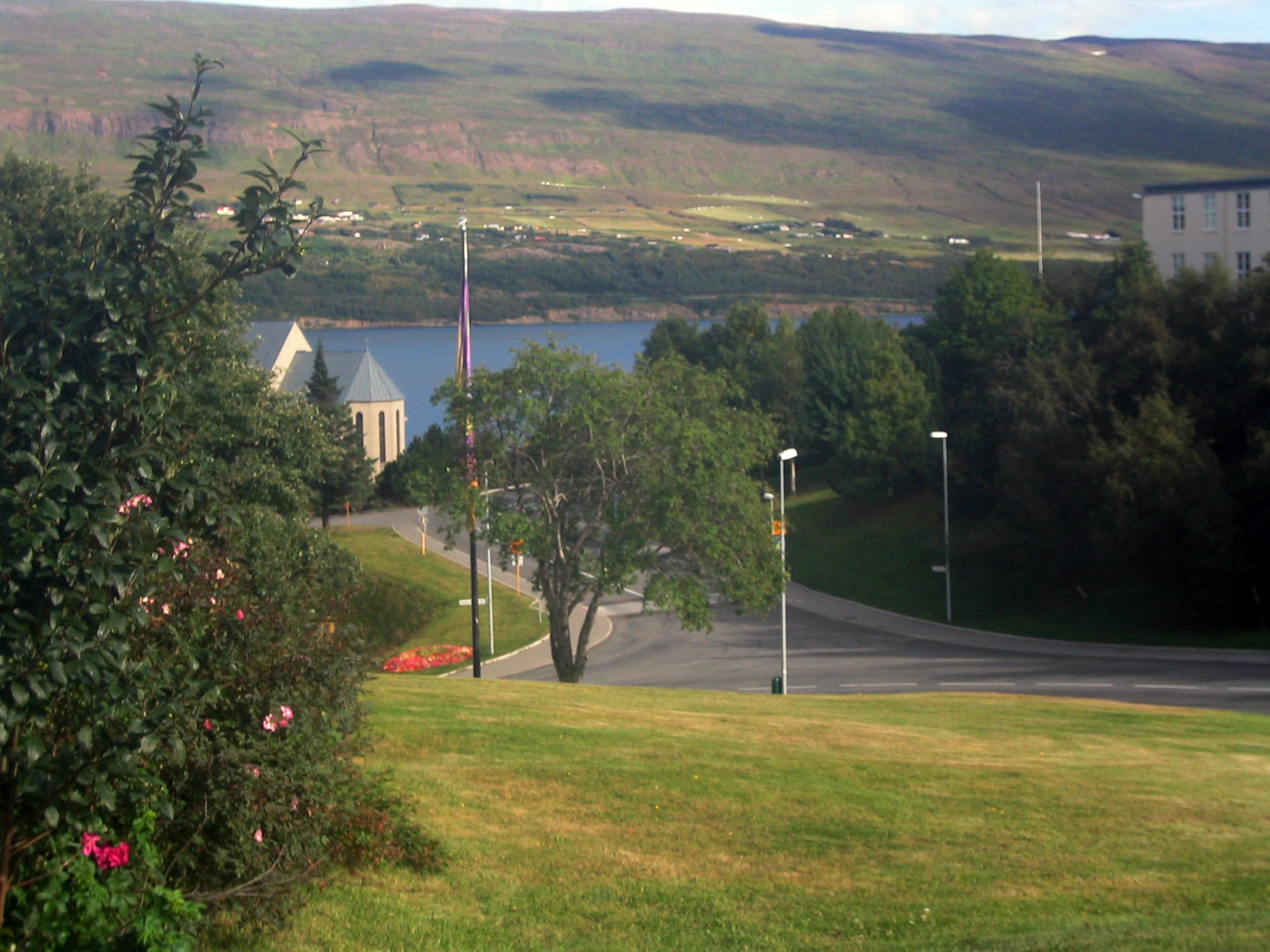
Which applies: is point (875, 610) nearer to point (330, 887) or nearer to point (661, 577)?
point (661, 577)

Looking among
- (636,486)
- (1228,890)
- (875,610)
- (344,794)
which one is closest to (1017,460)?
(875,610)

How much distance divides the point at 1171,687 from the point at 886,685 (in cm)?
783

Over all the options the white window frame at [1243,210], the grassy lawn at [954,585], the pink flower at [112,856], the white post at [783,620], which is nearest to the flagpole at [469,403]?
the white post at [783,620]

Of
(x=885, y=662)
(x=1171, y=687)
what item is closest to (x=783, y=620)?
(x=885, y=662)

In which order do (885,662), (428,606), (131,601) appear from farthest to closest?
(428,606) → (885,662) → (131,601)

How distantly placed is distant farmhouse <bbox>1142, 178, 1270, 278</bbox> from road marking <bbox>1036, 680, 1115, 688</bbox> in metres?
43.5

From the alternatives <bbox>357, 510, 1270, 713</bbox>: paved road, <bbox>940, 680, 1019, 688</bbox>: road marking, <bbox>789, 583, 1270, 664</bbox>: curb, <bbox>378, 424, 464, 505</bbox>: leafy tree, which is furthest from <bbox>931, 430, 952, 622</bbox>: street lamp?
<bbox>378, 424, 464, 505</bbox>: leafy tree

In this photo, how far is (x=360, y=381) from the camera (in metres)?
91.2

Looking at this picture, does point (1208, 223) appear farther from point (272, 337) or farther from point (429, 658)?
point (272, 337)

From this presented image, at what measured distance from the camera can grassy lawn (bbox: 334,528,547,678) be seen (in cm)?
5044

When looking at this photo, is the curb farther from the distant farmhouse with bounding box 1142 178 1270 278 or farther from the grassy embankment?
the distant farmhouse with bounding box 1142 178 1270 278

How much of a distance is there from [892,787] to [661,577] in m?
17.6

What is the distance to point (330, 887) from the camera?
8.28 metres

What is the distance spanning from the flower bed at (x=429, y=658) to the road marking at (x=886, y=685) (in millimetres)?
14797
